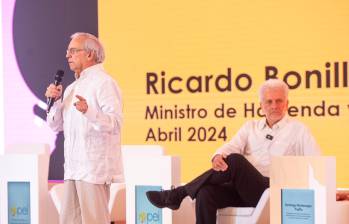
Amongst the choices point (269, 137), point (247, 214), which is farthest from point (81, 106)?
point (269, 137)

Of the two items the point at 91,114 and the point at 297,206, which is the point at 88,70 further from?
the point at 297,206

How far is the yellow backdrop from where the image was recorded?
7.22 metres

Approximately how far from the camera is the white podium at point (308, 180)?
518cm

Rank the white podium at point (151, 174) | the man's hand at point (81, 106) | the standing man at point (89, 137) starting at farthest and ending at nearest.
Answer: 1. the white podium at point (151, 174)
2. the standing man at point (89, 137)
3. the man's hand at point (81, 106)

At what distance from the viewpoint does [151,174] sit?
5832 mm

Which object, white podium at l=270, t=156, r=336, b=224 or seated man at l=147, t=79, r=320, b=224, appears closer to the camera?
white podium at l=270, t=156, r=336, b=224

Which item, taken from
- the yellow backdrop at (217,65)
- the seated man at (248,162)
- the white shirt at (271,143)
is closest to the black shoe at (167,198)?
the seated man at (248,162)

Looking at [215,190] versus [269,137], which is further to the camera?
[269,137]

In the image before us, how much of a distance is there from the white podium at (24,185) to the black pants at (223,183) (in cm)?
132

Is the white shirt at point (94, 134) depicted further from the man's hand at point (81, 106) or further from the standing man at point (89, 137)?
the man's hand at point (81, 106)

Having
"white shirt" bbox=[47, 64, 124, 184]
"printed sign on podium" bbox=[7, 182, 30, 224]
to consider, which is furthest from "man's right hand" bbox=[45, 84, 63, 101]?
"printed sign on podium" bbox=[7, 182, 30, 224]

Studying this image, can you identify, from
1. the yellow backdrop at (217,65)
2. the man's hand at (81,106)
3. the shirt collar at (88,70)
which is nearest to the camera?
the man's hand at (81,106)

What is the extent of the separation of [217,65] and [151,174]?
2.07 m

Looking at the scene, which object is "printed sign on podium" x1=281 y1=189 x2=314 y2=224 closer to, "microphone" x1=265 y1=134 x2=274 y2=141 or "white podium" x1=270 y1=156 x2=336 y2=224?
"white podium" x1=270 y1=156 x2=336 y2=224
